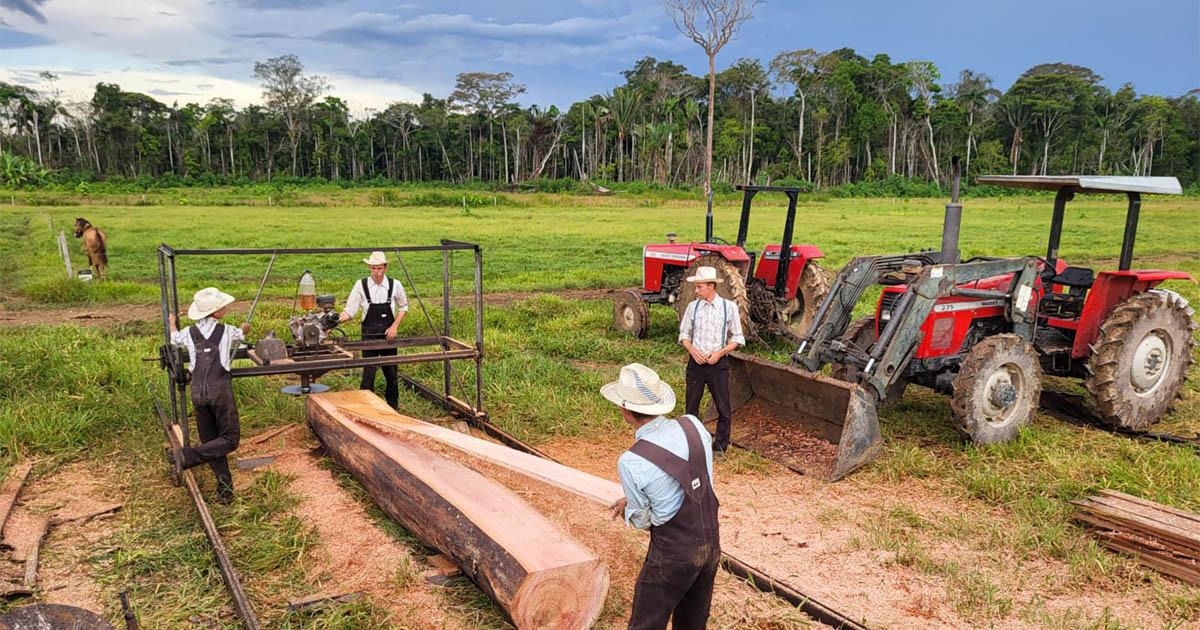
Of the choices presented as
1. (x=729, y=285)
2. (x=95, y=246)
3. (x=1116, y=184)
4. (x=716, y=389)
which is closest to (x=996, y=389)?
(x=1116, y=184)

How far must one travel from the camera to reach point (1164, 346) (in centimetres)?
746

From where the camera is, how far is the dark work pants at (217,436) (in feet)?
18.1

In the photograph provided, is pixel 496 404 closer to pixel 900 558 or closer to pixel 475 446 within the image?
pixel 475 446

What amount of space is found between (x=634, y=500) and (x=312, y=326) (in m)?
4.30

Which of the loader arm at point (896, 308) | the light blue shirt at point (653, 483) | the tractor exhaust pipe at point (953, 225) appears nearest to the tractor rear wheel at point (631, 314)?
the loader arm at point (896, 308)

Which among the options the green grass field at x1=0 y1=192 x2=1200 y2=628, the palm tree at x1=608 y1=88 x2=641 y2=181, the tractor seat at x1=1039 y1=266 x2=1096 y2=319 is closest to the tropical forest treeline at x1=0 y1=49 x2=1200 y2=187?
the palm tree at x1=608 y1=88 x2=641 y2=181

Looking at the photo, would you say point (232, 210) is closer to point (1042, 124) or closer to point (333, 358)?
point (333, 358)

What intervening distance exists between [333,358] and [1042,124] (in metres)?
69.0

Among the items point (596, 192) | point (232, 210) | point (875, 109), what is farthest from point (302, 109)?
point (875, 109)

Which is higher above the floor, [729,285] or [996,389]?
[729,285]

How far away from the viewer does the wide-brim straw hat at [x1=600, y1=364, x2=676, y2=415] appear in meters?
3.39

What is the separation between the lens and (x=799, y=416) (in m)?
6.88

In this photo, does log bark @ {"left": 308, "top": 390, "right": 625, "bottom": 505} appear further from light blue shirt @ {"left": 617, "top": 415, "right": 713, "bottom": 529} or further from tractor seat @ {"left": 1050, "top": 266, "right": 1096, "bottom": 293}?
tractor seat @ {"left": 1050, "top": 266, "right": 1096, "bottom": 293}

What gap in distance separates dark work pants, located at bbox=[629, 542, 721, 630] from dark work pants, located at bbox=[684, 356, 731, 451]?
3033 millimetres
